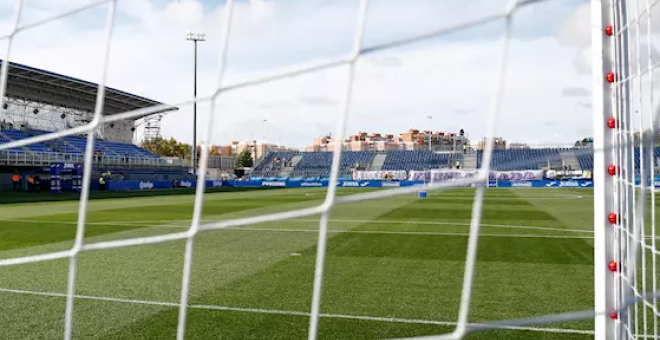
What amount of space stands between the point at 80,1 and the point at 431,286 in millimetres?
3251

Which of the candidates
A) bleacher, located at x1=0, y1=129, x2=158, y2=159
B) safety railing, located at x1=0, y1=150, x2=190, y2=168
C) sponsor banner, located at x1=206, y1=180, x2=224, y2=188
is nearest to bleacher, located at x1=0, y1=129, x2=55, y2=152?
bleacher, located at x1=0, y1=129, x2=158, y2=159

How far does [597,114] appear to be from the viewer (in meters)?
2.16

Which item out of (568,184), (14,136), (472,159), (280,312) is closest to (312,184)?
(568,184)

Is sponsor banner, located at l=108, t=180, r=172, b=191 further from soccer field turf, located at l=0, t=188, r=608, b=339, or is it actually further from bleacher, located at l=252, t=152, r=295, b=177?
soccer field turf, located at l=0, t=188, r=608, b=339

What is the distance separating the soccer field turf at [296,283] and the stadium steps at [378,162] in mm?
21007

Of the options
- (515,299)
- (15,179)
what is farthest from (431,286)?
(15,179)

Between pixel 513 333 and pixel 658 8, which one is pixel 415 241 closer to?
pixel 513 333

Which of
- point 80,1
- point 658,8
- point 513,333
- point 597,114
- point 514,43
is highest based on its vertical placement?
point 80,1

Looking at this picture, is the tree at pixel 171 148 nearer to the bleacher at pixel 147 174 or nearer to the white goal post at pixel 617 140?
the bleacher at pixel 147 174

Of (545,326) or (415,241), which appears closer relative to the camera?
(545,326)

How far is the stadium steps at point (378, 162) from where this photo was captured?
29484 mm

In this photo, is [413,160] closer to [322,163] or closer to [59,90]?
[322,163]

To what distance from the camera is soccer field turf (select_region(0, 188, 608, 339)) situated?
3324 mm

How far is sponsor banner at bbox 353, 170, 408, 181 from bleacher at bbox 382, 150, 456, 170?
817mm
